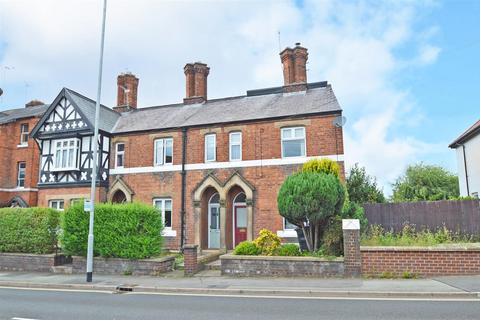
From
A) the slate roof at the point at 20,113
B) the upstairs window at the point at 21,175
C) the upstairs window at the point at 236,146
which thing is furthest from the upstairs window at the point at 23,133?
the upstairs window at the point at 236,146

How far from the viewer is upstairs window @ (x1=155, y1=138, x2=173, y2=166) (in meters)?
21.0

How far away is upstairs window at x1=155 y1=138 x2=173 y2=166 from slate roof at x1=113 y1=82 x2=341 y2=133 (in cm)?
83

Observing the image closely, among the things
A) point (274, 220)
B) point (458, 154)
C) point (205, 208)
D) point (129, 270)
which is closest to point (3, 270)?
point (129, 270)

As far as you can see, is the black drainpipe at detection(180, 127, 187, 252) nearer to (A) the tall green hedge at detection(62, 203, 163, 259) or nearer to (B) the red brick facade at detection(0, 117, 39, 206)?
(A) the tall green hedge at detection(62, 203, 163, 259)

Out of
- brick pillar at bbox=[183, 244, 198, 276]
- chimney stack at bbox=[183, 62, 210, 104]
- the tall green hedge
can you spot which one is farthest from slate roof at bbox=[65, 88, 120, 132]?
brick pillar at bbox=[183, 244, 198, 276]

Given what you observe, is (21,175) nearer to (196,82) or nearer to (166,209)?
(166,209)

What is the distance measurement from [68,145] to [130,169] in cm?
410

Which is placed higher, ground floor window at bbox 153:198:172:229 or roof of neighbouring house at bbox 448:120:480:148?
roof of neighbouring house at bbox 448:120:480:148

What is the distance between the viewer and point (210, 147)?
2027cm

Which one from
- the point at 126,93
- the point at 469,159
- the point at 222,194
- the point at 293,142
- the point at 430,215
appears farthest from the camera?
the point at 126,93

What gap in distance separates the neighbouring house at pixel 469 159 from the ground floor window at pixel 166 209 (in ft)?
57.2

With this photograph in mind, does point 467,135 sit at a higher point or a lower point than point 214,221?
higher

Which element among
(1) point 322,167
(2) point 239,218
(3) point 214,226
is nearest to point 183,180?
(3) point 214,226

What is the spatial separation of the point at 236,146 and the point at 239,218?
387 centimetres
